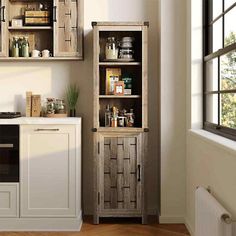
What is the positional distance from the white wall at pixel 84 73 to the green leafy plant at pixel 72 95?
53 mm

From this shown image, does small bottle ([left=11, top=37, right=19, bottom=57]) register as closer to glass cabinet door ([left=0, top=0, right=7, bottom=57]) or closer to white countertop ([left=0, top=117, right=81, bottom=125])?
glass cabinet door ([left=0, top=0, right=7, bottom=57])

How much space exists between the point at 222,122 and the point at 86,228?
1.59 metres

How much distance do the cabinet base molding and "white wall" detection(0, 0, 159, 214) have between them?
0.90m

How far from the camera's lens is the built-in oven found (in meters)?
3.86

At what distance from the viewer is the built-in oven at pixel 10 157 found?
3857mm

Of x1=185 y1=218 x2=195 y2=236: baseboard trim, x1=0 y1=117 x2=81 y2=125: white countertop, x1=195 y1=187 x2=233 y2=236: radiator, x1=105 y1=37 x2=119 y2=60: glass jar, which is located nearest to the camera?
x1=195 y1=187 x2=233 y2=236: radiator

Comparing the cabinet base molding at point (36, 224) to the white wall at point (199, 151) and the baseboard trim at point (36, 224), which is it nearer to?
the baseboard trim at point (36, 224)

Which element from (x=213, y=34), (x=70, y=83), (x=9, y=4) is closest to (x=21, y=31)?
(x=9, y=4)

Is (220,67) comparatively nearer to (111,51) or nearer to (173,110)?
(173,110)

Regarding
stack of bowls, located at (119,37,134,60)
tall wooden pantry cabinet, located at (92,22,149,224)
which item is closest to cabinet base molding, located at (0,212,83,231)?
tall wooden pantry cabinet, located at (92,22,149,224)

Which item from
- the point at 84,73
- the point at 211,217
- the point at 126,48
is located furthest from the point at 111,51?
the point at 211,217

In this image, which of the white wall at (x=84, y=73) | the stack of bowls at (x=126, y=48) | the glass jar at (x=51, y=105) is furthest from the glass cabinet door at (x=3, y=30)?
the stack of bowls at (x=126, y=48)

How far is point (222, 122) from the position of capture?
321cm

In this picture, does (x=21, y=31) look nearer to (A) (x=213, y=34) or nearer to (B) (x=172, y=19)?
(B) (x=172, y=19)
